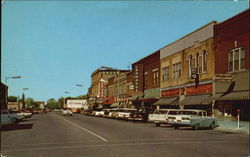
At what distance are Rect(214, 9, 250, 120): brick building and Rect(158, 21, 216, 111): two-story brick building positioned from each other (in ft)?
5.39

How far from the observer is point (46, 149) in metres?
13.7

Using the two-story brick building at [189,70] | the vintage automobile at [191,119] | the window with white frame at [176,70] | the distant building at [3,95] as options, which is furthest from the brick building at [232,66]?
the distant building at [3,95]

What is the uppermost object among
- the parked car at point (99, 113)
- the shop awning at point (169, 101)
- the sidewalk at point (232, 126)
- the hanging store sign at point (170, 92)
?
the hanging store sign at point (170, 92)

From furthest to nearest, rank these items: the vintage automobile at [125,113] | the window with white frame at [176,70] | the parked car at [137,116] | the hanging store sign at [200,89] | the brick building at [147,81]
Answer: the brick building at [147,81]
the window with white frame at [176,70]
the vintage automobile at [125,113]
the parked car at [137,116]
the hanging store sign at [200,89]

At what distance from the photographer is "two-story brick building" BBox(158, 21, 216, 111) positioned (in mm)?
35844

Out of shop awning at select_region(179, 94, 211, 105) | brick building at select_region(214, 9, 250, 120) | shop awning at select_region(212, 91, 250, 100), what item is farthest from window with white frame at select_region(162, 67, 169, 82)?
shop awning at select_region(212, 91, 250, 100)

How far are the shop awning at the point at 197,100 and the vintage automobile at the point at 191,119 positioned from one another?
6.60m

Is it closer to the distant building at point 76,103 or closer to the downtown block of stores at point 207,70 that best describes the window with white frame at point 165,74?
the downtown block of stores at point 207,70

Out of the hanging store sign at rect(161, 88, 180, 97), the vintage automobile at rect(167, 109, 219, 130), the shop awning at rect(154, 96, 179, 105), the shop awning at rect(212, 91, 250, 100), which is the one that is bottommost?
the vintage automobile at rect(167, 109, 219, 130)

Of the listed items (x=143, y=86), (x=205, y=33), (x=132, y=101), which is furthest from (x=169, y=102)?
(x=132, y=101)

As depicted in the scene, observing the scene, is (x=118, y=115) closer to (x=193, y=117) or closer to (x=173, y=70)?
(x=173, y=70)

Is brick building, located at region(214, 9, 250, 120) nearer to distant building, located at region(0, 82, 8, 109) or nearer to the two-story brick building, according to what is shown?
the two-story brick building

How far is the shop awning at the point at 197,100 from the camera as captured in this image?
34.1 m

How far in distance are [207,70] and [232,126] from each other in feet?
33.5
